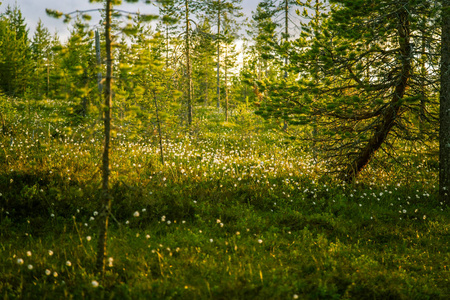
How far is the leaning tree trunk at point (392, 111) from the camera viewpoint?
633 cm

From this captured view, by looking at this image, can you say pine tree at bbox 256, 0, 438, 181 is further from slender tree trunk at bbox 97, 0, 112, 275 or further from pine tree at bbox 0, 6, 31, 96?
pine tree at bbox 0, 6, 31, 96

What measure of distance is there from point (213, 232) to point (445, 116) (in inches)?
256

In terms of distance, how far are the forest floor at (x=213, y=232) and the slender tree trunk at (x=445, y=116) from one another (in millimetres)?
513

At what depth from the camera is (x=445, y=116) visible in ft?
22.1

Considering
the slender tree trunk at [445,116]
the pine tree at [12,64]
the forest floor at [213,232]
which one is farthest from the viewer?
the pine tree at [12,64]

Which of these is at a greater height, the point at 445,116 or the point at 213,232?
the point at 445,116

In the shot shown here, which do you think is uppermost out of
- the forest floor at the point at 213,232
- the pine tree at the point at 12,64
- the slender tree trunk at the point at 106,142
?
the pine tree at the point at 12,64

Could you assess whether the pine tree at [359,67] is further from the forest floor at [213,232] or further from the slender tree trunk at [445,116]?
the forest floor at [213,232]

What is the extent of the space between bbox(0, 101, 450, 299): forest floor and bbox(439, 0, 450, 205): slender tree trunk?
0.51 meters

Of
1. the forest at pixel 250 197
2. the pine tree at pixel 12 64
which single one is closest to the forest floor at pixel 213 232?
the forest at pixel 250 197

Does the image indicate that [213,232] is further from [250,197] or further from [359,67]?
[359,67]

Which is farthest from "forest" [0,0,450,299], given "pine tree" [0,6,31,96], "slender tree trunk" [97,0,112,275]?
"pine tree" [0,6,31,96]

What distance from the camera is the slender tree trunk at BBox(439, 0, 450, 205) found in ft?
21.2

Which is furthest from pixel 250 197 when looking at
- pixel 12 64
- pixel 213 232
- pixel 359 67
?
pixel 12 64
